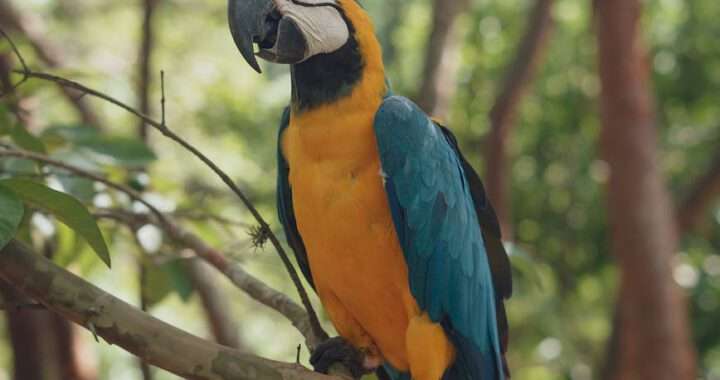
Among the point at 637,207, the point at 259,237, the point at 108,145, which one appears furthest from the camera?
the point at 637,207

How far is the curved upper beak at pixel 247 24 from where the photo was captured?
2.02 meters

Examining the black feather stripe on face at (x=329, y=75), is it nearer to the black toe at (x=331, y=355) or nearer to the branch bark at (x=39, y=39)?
the black toe at (x=331, y=355)

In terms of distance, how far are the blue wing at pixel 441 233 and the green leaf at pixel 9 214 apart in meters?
0.80

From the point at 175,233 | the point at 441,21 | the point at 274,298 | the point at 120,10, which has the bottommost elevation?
the point at 274,298

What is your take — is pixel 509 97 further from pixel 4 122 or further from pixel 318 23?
pixel 4 122

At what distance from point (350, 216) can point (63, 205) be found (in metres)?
0.62

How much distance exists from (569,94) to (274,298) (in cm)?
469

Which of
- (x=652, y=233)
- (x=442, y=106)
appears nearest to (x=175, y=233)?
(x=442, y=106)

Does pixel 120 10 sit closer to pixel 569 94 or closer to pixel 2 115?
pixel 569 94

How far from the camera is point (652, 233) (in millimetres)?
4645

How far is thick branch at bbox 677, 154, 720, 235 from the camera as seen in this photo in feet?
16.5

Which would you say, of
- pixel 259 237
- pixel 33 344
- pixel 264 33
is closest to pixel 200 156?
pixel 259 237

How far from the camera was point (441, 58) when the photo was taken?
4.21 m

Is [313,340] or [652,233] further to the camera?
[652,233]
